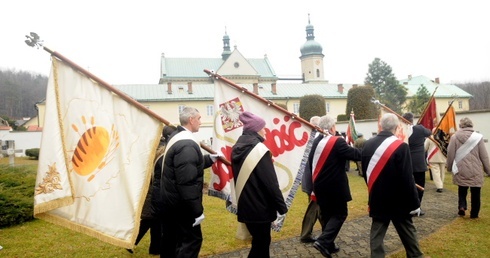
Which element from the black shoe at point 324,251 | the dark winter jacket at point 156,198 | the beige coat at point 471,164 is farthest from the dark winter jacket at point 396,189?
the beige coat at point 471,164

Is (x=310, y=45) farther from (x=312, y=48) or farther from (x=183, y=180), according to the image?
(x=183, y=180)

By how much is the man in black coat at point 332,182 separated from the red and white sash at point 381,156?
0.46 m

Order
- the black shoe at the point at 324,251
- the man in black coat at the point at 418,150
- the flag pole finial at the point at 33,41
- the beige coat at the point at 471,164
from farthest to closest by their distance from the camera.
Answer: the man in black coat at the point at 418,150, the beige coat at the point at 471,164, the black shoe at the point at 324,251, the flag pole finial at the point at 33,41

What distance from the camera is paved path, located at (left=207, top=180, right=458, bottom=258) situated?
564 centimetres

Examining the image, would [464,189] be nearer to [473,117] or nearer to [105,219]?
[105,219]

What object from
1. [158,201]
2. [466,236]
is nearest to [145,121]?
[158,201]

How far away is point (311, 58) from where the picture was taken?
3329 inches

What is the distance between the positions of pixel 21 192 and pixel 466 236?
9421 mm

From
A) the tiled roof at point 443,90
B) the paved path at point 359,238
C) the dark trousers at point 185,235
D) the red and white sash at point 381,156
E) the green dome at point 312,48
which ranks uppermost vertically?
the green dome at point 312,48

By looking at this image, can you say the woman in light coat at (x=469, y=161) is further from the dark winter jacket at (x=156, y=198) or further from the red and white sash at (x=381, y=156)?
the dark winter jacket at (x=156, y=198)

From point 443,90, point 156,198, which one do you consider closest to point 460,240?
point 156,198

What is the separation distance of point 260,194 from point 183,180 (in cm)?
92

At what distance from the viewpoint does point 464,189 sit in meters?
7.29

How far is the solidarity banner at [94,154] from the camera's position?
418 centimetres
